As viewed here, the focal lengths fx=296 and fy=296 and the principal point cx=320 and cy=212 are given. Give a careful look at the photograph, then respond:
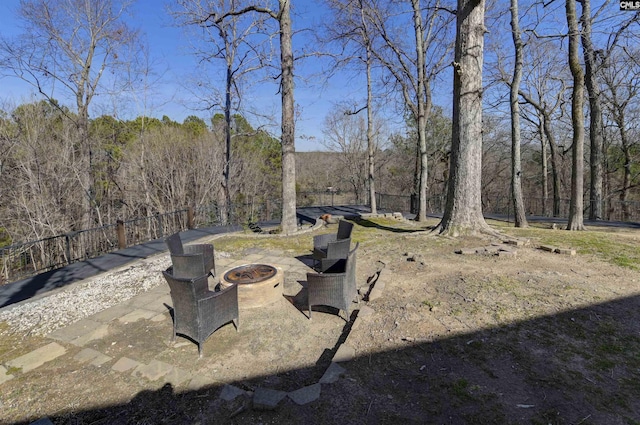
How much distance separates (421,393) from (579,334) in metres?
1.77

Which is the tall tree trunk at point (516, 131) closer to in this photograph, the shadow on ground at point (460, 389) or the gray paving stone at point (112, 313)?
the shadow on ground at point (460, 389)

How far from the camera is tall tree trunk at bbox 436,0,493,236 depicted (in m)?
6.02

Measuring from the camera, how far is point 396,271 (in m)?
4.61

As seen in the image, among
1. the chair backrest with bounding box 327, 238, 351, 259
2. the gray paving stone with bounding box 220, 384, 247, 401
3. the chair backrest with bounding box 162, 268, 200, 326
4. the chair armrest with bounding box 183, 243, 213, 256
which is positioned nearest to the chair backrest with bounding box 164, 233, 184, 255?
the chair armrest with bounding box 183, 243, 213, 256

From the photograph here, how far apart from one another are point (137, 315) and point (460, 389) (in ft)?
11.7

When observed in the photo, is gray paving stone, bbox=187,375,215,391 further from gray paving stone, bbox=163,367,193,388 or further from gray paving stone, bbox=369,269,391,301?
gray paving stone, bbox=369,269,391,301

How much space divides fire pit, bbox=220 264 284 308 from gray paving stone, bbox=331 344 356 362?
4.57 feet

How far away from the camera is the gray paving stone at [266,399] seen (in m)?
1.99

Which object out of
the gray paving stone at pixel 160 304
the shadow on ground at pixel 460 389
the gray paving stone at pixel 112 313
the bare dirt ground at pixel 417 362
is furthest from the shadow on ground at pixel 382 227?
the gray paving stone at pixel 112 313

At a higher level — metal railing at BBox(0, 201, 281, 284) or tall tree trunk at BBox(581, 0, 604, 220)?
tall tree trunk at BBox(581, 0, 604, 220)

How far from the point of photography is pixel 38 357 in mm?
2826

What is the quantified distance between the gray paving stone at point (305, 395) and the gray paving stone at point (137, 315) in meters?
2.36

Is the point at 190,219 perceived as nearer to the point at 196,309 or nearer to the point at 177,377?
the point at 196,309

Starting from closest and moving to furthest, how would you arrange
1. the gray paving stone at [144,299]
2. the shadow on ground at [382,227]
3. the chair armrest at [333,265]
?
the gray paving stone at [144,299] → the chair armrest at [333,265] → the shadow on ground at [382,227]
